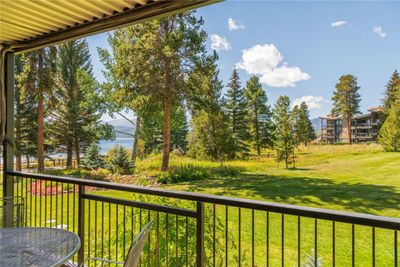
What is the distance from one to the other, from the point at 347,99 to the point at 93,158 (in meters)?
10.9

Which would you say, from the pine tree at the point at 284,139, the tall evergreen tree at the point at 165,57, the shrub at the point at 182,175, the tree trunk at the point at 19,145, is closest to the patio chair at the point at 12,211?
the shrub at the point at 182,175

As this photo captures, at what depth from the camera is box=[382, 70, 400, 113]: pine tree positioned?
11.0 metres

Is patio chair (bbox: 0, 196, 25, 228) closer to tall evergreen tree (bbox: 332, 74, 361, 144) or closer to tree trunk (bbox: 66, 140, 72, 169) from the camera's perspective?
tall evergreen tree (bbox: 332, 74, 361, 144)

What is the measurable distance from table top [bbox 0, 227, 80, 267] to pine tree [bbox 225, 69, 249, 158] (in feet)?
36.5

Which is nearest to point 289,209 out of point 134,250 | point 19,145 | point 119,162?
point 134,250

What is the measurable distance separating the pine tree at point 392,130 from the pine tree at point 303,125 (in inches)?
96.5

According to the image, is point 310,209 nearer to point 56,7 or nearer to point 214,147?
point 56,7

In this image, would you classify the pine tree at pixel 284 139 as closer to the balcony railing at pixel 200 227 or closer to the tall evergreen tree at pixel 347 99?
the tall evergreen tree at pixel 347 99

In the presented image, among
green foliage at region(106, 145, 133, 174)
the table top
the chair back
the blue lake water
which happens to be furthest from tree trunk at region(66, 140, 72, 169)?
the chair back

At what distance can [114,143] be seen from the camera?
13.7 meters

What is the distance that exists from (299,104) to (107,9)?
1159 centimetres

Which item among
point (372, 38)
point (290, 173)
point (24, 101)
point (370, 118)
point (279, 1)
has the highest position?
point (279, 1)

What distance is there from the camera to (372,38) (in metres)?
12.3

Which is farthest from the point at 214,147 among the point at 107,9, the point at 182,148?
the point at 107,9
